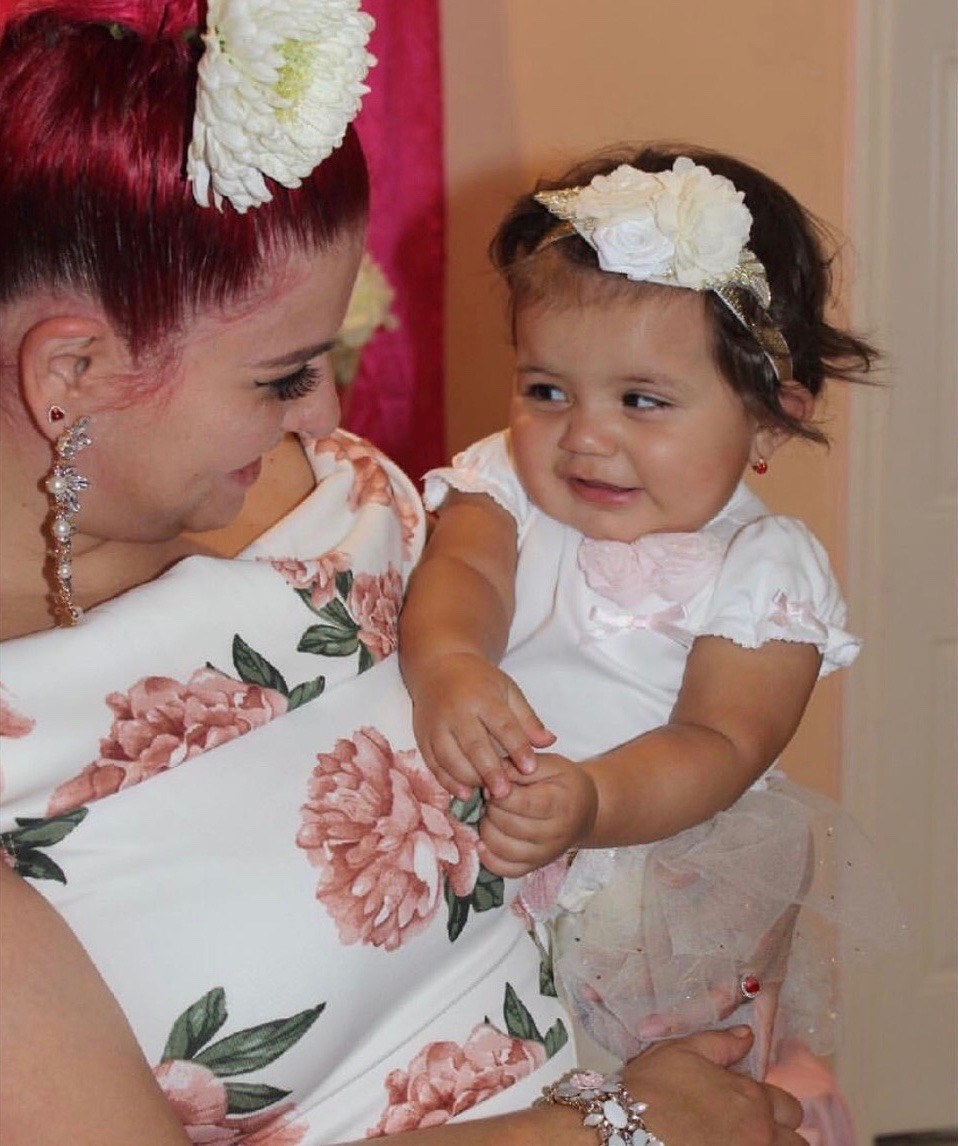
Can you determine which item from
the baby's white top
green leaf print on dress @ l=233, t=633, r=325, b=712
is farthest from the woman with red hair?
the baby's white top

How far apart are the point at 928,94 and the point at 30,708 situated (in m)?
2.79

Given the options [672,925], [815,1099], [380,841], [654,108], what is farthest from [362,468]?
[654,108]

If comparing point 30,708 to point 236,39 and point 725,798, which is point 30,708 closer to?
point 236,39

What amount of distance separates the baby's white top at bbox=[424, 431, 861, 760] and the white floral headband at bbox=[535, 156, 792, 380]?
0.19 metres

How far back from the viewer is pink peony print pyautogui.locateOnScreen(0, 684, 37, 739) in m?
1.03

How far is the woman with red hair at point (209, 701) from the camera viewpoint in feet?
3.42

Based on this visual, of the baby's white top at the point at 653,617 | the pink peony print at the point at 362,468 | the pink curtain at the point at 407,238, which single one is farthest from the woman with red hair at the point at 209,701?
the pink curtain at the point at 407,238

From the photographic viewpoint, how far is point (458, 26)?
11.0ft

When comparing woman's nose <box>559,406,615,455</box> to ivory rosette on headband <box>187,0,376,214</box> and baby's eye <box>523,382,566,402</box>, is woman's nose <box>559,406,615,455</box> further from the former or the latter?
ivory rosette on headband <box>187,0,376,214</box>

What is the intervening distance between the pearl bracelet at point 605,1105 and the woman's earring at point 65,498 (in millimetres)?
522

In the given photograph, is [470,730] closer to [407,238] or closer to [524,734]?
[524,734]

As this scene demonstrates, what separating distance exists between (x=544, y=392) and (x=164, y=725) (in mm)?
545

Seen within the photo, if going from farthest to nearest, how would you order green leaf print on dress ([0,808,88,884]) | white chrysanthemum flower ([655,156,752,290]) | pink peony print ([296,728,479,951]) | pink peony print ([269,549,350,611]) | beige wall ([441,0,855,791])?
beige wall ([441,0,855,791])
white chrysanthemum flower ([655,156,752,290])
pink peony print ([269,549,350,611])
pink peony print ([296,728,479,951])
green leaf print on dress ([0,808,88,884])

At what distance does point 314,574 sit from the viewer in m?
1.25
